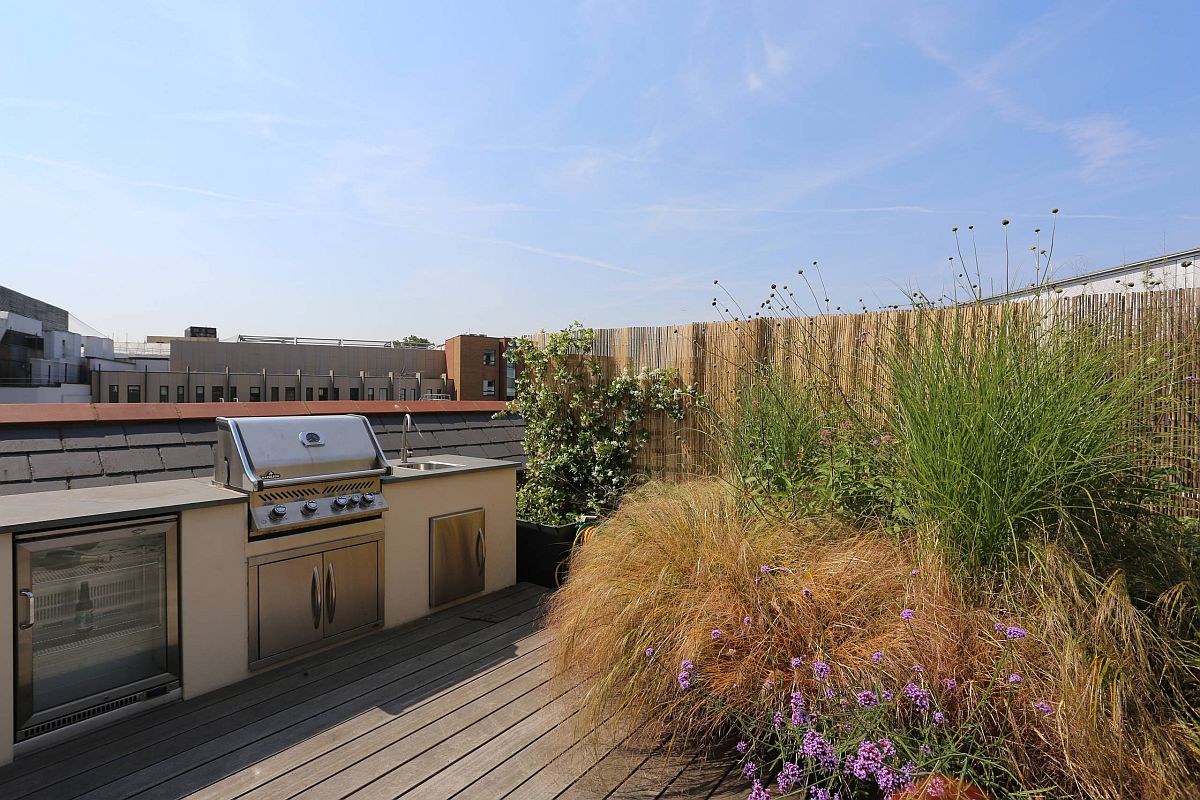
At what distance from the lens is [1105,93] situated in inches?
178

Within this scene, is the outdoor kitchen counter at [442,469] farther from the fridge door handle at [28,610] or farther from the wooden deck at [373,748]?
the fridge door handle at [28,610]

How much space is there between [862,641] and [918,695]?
0.85 feet

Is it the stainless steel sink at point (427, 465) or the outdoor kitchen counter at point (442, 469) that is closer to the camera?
the outdoor kitchen counter at point (442, 469)

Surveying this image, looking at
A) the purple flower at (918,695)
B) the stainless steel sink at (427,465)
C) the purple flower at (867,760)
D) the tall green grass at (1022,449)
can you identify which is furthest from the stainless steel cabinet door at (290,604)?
the tall green grass at (1022,449)

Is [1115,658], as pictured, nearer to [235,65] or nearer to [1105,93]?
[1105,93]

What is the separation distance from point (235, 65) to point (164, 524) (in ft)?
13.9

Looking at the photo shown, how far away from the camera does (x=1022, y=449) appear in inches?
80.6

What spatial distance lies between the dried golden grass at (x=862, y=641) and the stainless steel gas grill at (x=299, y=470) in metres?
1.45

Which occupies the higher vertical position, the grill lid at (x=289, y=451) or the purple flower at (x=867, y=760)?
the grill lid at (x=289, y=451)

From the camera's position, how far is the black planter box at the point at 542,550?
14.5 feet

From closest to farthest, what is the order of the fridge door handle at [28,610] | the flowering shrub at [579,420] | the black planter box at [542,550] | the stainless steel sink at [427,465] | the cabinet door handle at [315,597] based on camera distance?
the fridge door handle at [28,610]
the cabinet door handle at [315,597]
the stainless steel sink at [427,465]
the black planter box at [542,550]
the flowering shrub at [579,420]

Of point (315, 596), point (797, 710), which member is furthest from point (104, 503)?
point (797, 710)

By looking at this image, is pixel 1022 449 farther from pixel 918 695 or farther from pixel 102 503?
pixel 102 503

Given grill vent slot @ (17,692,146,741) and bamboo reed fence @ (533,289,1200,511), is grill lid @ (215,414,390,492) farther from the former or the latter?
bamboo reed fence @ (533,289,1200,511)
